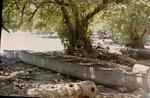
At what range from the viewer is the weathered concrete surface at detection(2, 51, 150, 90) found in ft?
11.9

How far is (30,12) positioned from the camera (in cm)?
527

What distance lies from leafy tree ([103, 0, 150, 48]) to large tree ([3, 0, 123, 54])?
0.44 m

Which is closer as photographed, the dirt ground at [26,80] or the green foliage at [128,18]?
the dirt ground at [26,80]

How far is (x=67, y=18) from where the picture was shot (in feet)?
18.7

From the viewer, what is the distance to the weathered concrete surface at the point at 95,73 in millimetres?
3621

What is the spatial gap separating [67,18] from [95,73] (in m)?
1.88

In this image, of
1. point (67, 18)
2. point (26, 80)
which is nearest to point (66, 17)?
point (67, 18)

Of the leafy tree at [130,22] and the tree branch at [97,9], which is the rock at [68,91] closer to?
the tree branch at [97,9]

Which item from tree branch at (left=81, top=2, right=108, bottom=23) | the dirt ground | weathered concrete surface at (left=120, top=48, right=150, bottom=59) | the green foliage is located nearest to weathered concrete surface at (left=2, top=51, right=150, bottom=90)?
the dirt ground

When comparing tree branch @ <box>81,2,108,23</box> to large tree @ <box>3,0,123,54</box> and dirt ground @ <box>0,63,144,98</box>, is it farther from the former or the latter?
dirt ground @ <box>0,63,144,98</box>

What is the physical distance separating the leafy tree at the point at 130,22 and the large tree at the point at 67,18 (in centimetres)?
44

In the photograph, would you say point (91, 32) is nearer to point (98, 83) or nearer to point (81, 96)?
point (98, 83)

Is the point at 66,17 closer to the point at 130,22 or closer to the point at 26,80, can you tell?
the point at 130,22

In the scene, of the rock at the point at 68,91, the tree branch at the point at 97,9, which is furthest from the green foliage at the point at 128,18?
the rock at the point at 68,91
